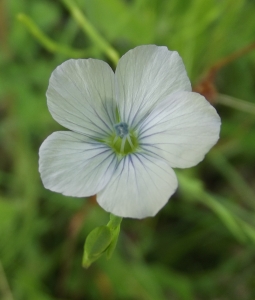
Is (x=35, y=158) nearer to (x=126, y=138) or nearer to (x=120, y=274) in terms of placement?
(x=120, y=274)

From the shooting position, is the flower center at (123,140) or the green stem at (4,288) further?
the green stem at (4,288)

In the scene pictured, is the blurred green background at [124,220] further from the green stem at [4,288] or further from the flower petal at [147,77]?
the flower petal at [147,77]

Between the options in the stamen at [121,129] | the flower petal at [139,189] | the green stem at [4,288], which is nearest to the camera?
the flower petal at [139,189]

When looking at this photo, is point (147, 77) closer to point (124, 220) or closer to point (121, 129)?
point (121, 129)

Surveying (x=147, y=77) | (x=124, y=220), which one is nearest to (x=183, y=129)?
(x=147, y=77)

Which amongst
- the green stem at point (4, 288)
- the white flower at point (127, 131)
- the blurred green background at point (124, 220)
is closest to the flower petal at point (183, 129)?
the white flower at point (127, 131)

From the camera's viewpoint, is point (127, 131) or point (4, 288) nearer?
point (127, 131)

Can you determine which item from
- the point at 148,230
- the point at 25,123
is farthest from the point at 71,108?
the point at 148,230
